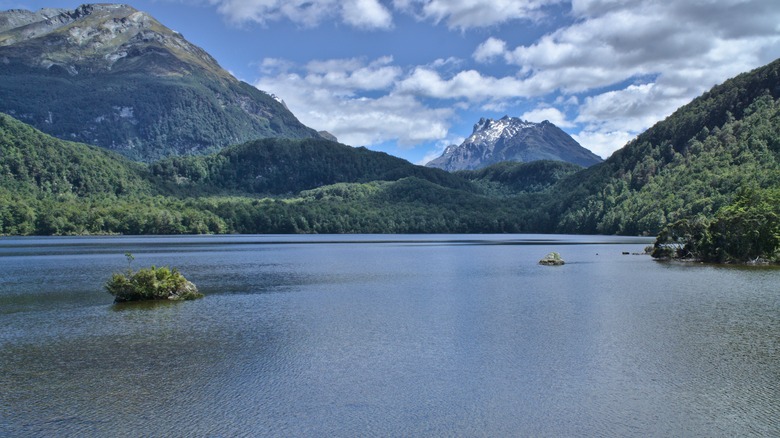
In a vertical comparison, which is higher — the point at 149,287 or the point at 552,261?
the point at 552,261

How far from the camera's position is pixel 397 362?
1345 inches

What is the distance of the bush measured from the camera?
57594mm

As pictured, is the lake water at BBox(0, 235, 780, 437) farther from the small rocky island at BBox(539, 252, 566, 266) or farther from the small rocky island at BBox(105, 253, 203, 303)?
the small rocky island at BBox(539, 252, 566, 266)

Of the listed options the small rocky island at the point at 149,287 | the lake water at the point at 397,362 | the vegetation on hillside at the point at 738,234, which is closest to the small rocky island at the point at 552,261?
the vegetation on hillside at the point at 738,234

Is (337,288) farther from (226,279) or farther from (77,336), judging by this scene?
(77,336)

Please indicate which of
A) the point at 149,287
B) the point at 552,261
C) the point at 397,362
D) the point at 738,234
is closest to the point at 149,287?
the point at 149,287

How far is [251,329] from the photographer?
43938 mm

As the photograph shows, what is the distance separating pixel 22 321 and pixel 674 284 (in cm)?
6724

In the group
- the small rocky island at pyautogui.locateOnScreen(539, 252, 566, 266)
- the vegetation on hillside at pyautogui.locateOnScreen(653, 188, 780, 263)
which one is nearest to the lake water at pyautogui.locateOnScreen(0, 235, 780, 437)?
the vegetation on hillside at pyautogui.locateOnScreen(653, 188, 780, 263)

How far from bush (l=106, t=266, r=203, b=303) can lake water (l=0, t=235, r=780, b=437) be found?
7.38 ft

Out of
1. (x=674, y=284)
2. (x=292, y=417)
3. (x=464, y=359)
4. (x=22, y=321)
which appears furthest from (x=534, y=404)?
(x=674, y=284)

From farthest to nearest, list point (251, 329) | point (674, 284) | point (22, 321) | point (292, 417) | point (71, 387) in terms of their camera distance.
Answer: point (674, 284) < point (22, 321) < point (251, 329) < point (71, 387) < point (292, 417)

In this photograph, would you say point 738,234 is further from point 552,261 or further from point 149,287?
point 149,287

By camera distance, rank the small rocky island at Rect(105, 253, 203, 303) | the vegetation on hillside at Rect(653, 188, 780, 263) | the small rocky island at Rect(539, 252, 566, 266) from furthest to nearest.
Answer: the small rocky island at Rect(539, 252, 566, 266) < the vegetation on hillside at Rect(653, 188, 780, 263) < the small rocky island at Rect(105, 253, 203, 303)
